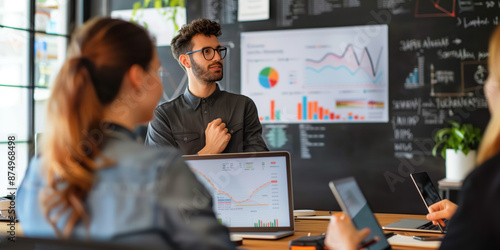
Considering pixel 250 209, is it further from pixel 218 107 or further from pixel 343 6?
pixel 343 6

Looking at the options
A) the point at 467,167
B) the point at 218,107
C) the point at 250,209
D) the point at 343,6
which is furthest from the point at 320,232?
the point at 343,6

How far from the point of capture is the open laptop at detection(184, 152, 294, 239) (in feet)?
6.82

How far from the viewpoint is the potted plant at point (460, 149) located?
3.91 metres

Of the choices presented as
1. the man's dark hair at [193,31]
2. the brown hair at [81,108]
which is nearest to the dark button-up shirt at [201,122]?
the man's dark hair at [193,31]

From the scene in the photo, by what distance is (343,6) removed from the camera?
445cm

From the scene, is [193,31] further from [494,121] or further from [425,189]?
[494,121]

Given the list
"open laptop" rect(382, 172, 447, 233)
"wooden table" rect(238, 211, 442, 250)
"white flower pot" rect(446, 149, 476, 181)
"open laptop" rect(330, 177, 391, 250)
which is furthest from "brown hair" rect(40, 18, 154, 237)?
"white flower pot" rect(446, 149, 476, 181)

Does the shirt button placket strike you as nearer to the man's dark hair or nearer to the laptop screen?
the man's dark hair

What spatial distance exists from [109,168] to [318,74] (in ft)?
11.9

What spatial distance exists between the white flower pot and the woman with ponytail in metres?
3.20

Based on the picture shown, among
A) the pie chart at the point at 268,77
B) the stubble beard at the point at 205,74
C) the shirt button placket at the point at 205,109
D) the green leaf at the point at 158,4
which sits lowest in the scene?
the shirt button placket at the point at 205,109

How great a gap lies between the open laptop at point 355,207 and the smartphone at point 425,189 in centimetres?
47

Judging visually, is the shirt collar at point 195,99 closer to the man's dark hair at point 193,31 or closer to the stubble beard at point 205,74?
the stubble beard at point 205,74

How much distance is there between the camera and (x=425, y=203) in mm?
2135
